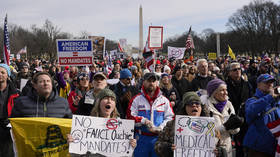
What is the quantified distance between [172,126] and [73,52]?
4142 mm

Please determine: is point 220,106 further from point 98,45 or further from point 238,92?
point 98,45

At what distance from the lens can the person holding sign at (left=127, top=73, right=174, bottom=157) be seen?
3.92 metres

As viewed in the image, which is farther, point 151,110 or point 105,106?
point 151,110

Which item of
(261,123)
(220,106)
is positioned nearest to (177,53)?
(220,106)

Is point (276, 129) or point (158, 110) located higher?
point (158, 110)

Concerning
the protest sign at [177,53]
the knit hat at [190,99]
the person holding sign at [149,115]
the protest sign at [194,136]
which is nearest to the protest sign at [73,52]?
the person holding sign at [149,115]

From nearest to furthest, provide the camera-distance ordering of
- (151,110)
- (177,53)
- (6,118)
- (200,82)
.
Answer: (6,118) < (151,110) < (200,82) < (177,53)

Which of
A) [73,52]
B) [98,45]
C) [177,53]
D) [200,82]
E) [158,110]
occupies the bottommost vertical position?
[158,110]

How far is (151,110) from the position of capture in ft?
13.2

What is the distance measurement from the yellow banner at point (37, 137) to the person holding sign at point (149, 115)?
45.0 inches

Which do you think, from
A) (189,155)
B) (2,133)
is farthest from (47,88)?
(189,155)

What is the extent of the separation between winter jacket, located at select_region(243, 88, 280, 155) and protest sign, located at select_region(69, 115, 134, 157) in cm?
159

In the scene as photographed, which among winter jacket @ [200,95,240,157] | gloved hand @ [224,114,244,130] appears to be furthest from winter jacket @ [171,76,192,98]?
gloved hand @ [224,114,244,130]

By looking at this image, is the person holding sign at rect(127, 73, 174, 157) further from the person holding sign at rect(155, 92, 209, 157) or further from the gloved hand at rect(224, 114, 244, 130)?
the gloved hand at rect(224, 114, 244, 130)
